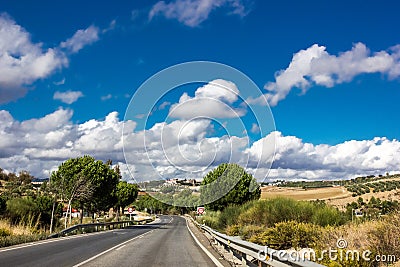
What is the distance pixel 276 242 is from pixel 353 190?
62.7m

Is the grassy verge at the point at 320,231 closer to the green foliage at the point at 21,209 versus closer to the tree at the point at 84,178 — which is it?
the green foliage at the point at 21,209

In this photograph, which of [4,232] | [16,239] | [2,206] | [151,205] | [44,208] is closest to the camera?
[16,239]

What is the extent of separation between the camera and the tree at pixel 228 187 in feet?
175

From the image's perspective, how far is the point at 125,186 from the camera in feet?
297

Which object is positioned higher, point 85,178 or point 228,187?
point 85,178

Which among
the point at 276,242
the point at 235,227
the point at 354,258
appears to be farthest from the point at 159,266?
the point at 235,227

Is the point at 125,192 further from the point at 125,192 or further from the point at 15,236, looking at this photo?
the point at 15,236

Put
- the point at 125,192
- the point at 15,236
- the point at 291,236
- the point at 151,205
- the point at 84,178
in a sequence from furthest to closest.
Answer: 1. the point at 151,205
2. the point at 125,192
3. the point at 84,178
4. the point at 15,236
5. the point at 291,236

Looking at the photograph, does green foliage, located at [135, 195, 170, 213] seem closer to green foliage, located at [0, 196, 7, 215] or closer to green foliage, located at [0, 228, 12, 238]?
green foliage, located at [0, 196, 7, 215]

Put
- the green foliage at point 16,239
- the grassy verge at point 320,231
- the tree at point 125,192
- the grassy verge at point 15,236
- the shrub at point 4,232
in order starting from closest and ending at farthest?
1. the grassy verge at point 320,231
2. the green foliage at point 16,239
3. the grassy verge at point 15,236
4. the shrub at point 4,232
5. the tree at point 125,192

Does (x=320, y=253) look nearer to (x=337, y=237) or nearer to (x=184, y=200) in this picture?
(x=337, y=237)

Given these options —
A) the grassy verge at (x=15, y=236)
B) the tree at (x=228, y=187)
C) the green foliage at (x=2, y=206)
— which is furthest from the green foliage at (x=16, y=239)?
the tree at (x=228, y=187)

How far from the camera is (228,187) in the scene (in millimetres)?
54594

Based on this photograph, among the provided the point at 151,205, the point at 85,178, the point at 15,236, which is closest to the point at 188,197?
the point at 85,178
